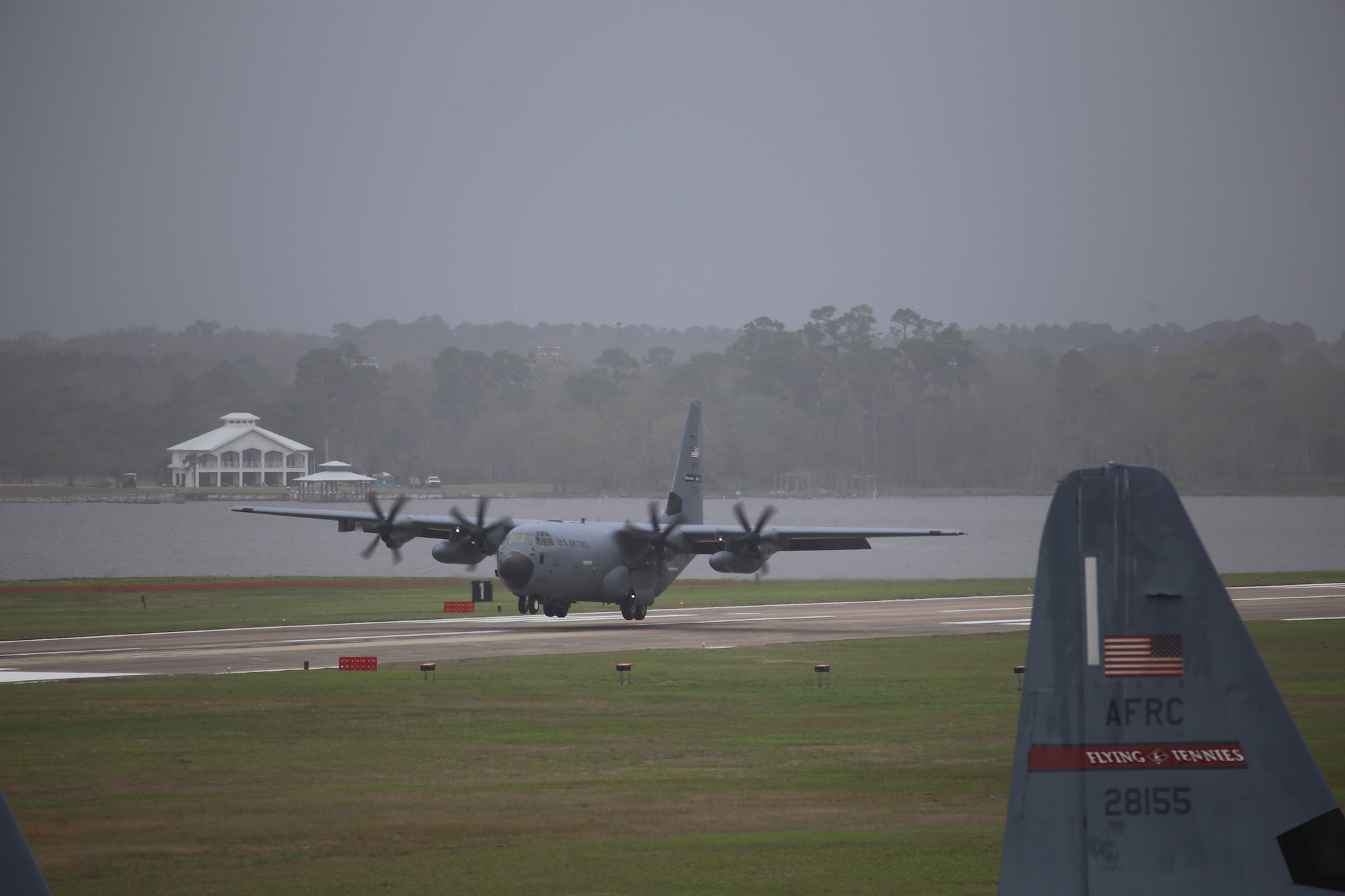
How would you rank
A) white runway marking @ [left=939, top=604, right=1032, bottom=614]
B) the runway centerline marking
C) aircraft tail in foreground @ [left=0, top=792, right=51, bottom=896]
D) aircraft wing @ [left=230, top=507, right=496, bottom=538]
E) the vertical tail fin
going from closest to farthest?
aircraft tail in foreground @ [left=0, top=792, right=51, bottom=896]
the runway centerline marking
aircraft wing @ [left=230, top=507, right=496, bottom=538]
the vertical tail fin
white runway marking @ [left=939, top=604, right=1032, bottom=614]

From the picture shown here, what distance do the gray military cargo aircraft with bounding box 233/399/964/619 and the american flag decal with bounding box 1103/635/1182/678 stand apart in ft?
111

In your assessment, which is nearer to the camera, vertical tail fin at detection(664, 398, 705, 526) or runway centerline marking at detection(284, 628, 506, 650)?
runway centerline marking at detection(284, 628, 506, 650)

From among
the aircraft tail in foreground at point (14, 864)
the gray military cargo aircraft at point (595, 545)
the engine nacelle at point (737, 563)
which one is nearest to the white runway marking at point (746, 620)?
the gray military cargo aircraft at point (595, 545)

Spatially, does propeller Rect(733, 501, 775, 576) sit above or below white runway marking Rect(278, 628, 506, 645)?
above

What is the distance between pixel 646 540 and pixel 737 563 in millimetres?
3526

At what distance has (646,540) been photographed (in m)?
44.1

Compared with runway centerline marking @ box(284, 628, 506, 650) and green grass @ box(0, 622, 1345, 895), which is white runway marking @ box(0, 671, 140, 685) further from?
runway centerline marking @ box(284, 628, 506, 650)

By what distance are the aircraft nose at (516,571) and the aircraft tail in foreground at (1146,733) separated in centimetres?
3470

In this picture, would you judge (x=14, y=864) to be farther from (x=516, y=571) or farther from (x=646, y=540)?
(x=646, y=540)

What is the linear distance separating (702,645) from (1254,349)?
497 feet

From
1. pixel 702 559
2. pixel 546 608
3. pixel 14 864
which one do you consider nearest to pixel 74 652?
pixel 546 608

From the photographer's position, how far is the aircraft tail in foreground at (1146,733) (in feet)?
18.8

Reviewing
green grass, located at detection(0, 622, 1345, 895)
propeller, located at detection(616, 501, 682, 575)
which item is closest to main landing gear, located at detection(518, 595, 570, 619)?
propeller, located at detection(616, 501, 682, 575)

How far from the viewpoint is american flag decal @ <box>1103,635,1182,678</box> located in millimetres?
6023
